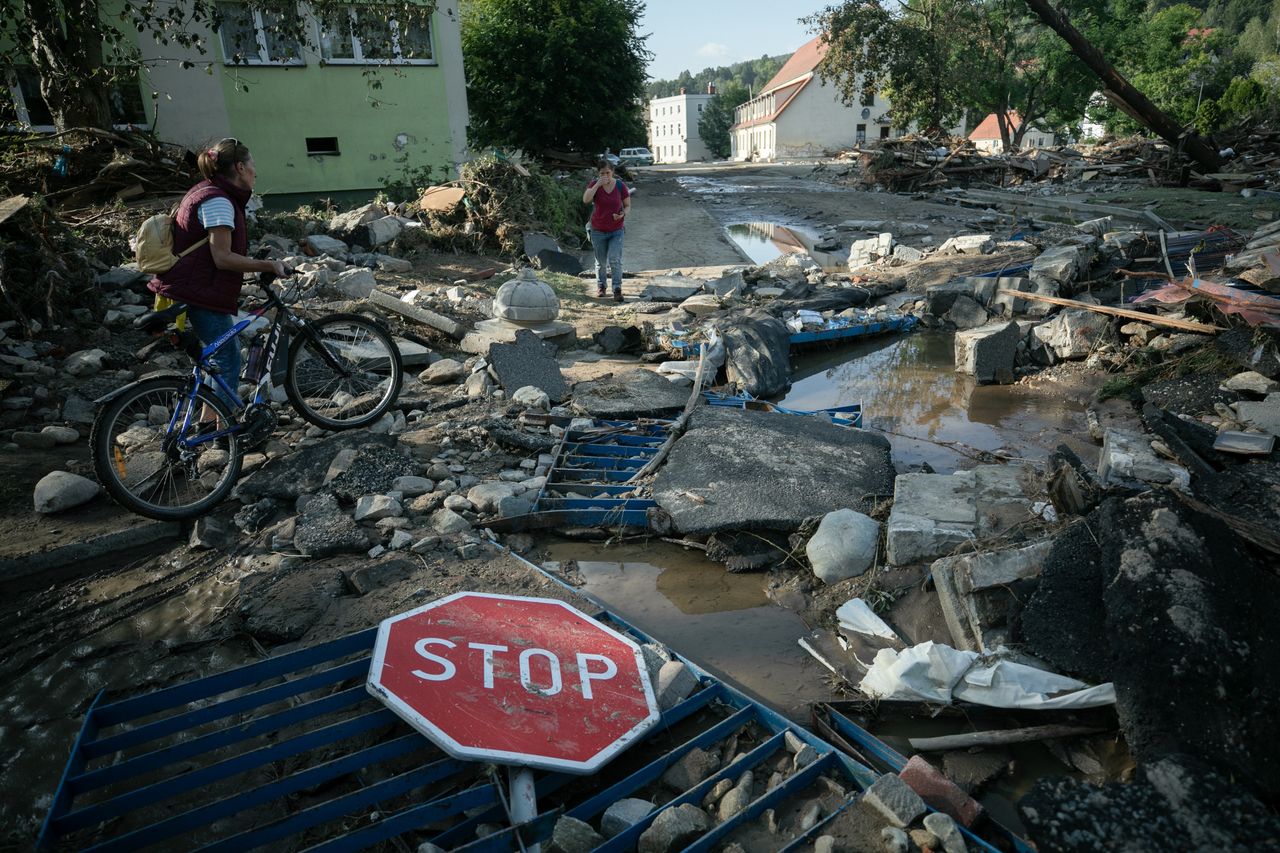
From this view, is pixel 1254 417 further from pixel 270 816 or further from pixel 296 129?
pixel 296 129

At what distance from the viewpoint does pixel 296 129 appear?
14.8m

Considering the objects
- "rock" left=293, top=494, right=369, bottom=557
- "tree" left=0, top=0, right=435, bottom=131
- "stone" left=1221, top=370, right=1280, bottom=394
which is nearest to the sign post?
"rock" left=293, top=494, right=369, bottom=557

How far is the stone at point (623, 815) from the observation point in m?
2.24

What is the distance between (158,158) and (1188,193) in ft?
68.7

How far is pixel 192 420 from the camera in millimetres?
4211

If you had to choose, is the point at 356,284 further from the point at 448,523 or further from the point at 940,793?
the point at 940,793

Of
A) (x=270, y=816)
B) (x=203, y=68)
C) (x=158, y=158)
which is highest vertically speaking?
(x=203, y=68)

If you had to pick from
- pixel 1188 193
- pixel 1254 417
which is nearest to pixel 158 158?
pixel 1254 417

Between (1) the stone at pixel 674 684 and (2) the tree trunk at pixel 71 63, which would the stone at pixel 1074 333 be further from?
(2) the tree trunk at pixel 71 63

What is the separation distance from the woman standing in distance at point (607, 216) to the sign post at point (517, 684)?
6.94 meters

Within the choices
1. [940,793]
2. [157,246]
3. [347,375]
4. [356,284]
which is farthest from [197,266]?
[940,793]

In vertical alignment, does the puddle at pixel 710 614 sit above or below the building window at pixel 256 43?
below

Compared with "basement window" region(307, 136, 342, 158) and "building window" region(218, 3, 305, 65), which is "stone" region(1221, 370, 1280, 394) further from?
"building window" region(218, 3, 305, 65)

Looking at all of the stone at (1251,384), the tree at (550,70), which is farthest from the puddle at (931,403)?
the tree at (550,70)
